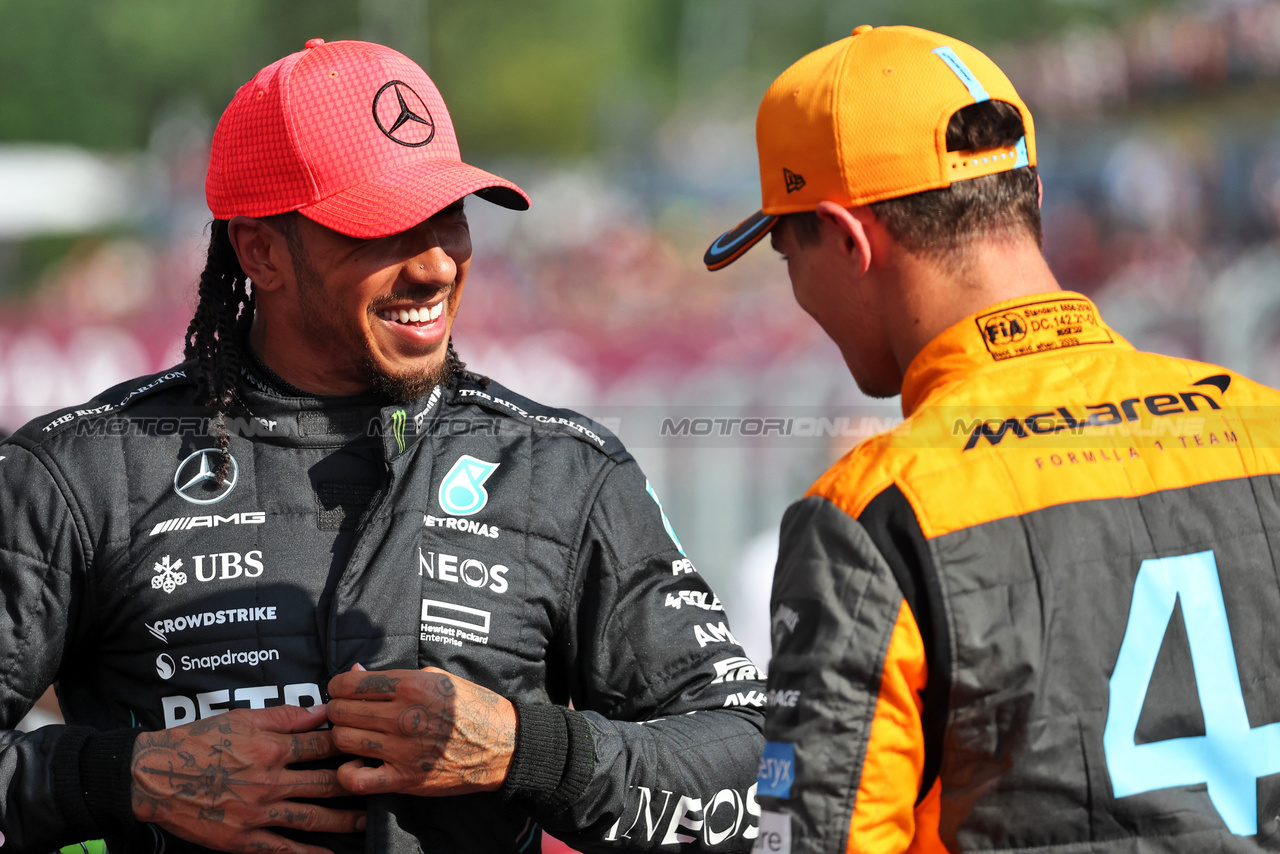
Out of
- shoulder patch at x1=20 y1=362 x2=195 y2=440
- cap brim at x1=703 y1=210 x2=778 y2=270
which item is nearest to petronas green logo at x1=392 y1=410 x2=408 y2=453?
shoulder patch at x1=20 y1=362 x2=195 y2=440

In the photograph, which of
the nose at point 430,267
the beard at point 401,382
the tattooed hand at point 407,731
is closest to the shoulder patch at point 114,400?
the beard at point 401,382

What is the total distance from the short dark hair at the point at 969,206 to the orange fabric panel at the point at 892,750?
566mm

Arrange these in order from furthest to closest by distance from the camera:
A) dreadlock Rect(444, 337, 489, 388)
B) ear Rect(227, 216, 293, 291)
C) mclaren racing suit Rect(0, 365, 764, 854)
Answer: dreadlock Rect(444, 337, 489, 388), ear Rect(227, 216, 293, 291), mclaren racing suit Rect(0, 365, 764, 854)

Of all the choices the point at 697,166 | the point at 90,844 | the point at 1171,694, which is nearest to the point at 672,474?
the point at 90,844

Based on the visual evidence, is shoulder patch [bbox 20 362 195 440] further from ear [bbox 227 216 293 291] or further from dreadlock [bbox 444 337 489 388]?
dreadlock [bbox 444 337 489 388]

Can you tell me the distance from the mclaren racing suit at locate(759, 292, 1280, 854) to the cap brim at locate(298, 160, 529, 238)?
40.9 inches

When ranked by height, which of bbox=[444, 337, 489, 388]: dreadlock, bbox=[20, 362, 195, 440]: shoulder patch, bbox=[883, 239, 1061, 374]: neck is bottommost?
bbox=[883, 239, 1061, 374]: neck

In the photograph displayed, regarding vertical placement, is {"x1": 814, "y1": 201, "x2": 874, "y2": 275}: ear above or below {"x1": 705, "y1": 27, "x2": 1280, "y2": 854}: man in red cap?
above

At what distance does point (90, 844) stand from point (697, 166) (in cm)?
1426

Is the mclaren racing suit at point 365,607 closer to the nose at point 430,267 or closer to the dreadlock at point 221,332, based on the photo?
the dreadlock at point 221,332

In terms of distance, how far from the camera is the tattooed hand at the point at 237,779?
200 centimetres

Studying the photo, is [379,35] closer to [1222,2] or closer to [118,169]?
[118,169]

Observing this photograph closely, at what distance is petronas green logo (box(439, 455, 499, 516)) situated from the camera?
2.29 m

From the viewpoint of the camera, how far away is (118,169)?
61.1ft
